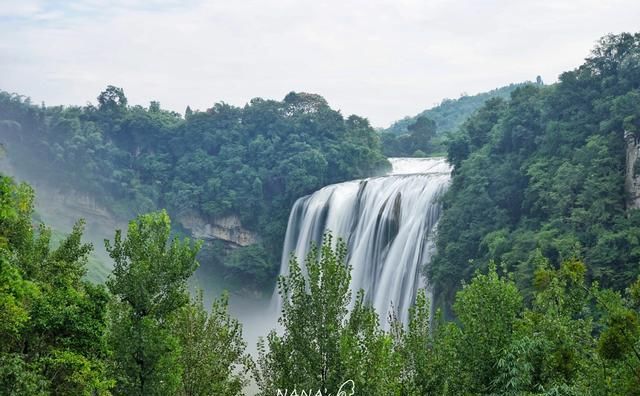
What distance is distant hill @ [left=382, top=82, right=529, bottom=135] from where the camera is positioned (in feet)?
285

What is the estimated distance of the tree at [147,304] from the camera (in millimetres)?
15656

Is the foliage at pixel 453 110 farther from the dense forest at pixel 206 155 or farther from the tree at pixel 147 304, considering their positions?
the tree at pixel 147 304

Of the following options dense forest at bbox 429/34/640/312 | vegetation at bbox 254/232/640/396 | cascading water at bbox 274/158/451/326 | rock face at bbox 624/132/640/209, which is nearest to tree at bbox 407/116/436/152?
cascading water at bbox 274/158/451/326

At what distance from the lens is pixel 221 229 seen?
184 feet

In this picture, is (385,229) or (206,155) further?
(206,155)

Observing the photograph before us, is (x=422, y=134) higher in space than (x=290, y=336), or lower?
higher

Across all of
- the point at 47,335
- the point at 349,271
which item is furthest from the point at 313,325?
the point at 47,335

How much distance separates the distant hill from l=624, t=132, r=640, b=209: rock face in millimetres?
56292

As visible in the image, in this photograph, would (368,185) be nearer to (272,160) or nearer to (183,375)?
(272,160)

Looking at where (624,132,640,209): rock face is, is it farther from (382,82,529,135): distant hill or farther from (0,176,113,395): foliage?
(382,82,529,135): distant hill

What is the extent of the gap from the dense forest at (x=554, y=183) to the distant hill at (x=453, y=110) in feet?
162

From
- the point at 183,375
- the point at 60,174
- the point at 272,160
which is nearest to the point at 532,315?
the point at 183,375

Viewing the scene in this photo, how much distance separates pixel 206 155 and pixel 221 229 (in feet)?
23.2

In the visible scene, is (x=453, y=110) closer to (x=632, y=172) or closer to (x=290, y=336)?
(x=632, y=172)
